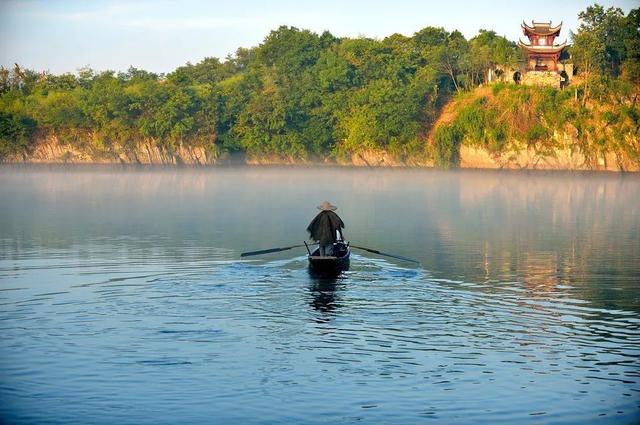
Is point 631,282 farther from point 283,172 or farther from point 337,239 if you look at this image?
point 283,172

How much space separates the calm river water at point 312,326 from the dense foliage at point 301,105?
48.5m

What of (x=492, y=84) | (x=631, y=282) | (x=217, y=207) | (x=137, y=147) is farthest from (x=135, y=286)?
(x=137, y=147)

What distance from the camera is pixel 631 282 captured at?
1888 centimetres

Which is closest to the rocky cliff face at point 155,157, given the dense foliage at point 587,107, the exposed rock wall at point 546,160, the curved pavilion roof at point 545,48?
the exposed rock wall at point 546,160

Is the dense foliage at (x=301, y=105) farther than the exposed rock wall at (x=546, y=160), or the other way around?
the dense foliage at (x=301, y=105)

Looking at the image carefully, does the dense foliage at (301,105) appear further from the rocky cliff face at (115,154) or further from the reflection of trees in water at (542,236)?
the reflection of trees in water at (542,236)

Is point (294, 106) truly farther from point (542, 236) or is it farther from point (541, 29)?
point (542, 236)

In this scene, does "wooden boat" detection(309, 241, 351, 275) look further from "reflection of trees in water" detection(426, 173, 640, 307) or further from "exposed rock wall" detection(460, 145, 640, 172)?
"exposed rock wall" detection(460, 145, 640, 172)

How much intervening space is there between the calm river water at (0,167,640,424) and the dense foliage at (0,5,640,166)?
1910 inches

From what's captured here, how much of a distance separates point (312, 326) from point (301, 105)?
2761 inches

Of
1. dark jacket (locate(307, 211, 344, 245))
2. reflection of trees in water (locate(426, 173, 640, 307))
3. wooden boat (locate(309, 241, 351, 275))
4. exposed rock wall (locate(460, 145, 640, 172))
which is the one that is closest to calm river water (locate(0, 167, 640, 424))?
reflection of trees in water (locate(426, 173, 640, 307))

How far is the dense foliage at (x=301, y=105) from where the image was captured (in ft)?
257

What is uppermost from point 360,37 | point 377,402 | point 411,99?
point 360,37

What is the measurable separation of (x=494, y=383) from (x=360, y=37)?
77295 millimetres
